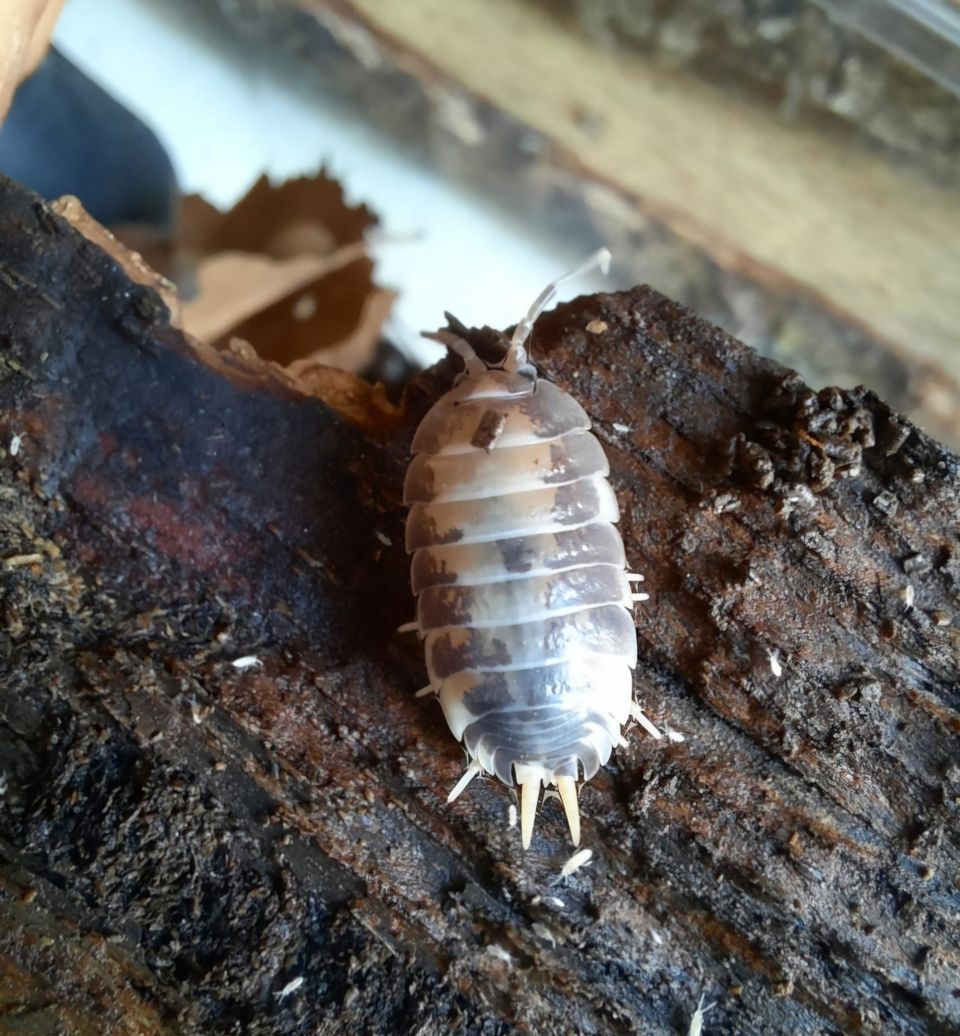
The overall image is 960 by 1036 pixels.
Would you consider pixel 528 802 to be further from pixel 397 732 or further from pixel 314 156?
pixel 314 156

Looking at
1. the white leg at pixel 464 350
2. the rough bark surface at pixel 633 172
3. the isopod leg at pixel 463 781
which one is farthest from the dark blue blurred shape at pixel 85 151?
the isopod leg at pixel 463 781

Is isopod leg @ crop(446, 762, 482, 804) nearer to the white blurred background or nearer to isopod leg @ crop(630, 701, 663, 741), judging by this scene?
isopod leg @ crop(630, 701, 663, 741)

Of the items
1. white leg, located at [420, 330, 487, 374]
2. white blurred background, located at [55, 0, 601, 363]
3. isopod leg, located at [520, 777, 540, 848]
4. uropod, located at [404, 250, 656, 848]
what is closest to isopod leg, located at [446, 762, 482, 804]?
uropod, located at [404, 250, 656, 848]

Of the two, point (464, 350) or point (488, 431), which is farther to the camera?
point (464, 350)

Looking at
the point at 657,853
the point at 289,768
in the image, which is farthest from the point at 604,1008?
the point at 289,768

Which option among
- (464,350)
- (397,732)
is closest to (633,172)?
(464,350)
